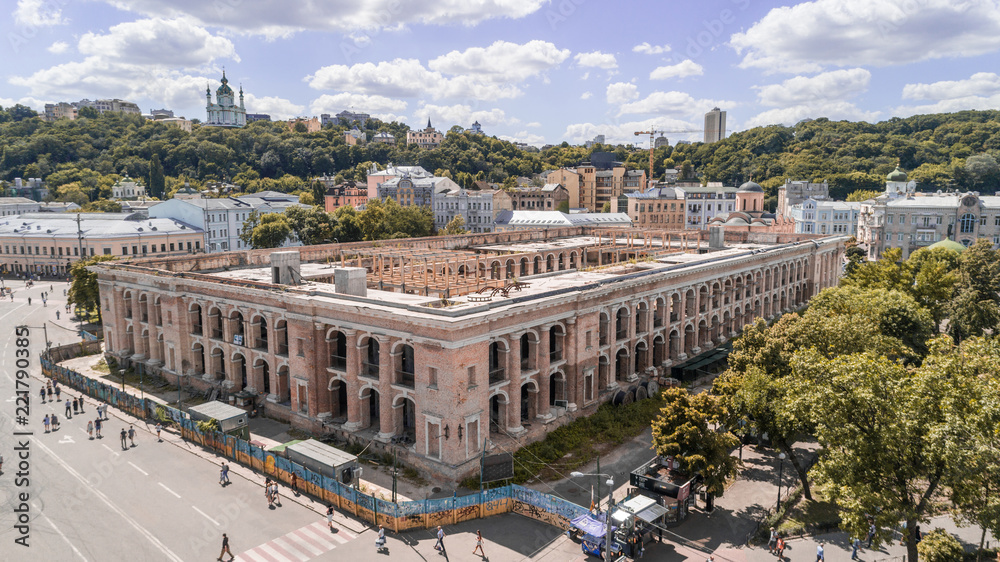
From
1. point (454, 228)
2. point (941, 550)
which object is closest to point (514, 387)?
point (941, 550)

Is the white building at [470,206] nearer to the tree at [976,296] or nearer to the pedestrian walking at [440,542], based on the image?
the tree at [976,296]

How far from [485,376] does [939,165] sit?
206 meters

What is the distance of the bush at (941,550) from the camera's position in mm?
28156

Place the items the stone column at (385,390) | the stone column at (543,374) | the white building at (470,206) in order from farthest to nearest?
1. the white building at (470,206)
2. the stone column at (543,374)
3. the stone column at (385,390)

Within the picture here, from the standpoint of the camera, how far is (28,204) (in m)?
168

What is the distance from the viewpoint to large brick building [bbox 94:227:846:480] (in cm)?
4034

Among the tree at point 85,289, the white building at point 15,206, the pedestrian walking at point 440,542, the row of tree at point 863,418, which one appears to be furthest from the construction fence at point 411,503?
the white building at point 15,206

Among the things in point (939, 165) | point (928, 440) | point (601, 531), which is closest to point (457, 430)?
point (601, 531)

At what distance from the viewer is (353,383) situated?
45.0 meters

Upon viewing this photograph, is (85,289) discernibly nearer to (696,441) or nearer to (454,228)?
(454,228)

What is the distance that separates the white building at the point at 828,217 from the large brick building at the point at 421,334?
83.2 m

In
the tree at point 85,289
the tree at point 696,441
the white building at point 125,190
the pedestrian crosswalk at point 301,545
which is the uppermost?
the white building at point 125,190

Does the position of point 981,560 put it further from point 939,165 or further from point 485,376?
point 939,165

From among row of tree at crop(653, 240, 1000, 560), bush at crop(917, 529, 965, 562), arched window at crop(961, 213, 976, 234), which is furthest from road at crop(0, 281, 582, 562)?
arched window at crop(961, 213, 976, 234)
